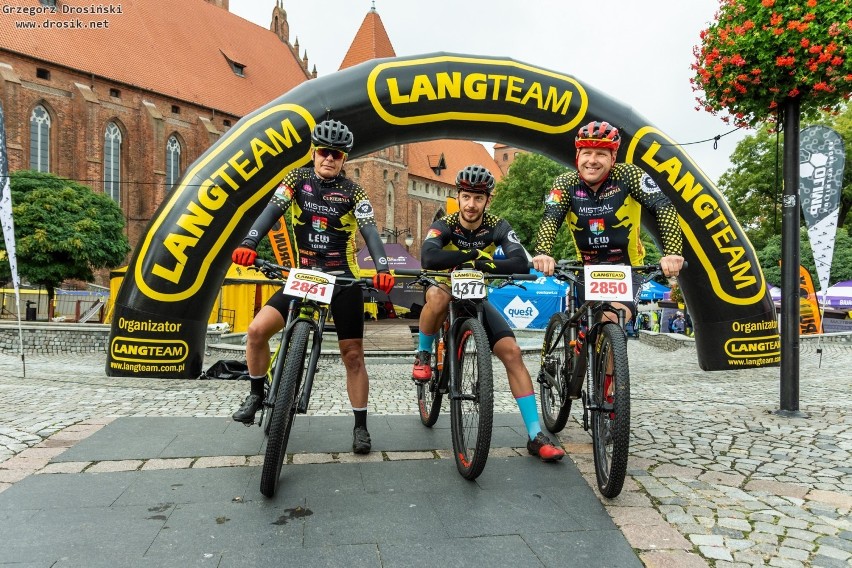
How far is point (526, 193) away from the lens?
48.2 metres

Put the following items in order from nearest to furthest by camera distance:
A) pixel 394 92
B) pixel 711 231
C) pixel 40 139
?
1. pixel 711 231
2. pixel 394 92
3. pixel 40 139

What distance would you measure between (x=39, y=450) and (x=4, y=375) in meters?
6.19

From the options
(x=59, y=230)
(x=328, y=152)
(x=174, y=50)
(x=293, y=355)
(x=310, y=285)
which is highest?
(x=174, y=50)

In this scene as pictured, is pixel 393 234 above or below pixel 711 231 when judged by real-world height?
above

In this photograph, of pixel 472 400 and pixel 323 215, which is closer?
pixel 472 400

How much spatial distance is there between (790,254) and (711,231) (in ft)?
7.66

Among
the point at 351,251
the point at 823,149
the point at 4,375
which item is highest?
the point at 823,149

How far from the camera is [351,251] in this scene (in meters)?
4.16

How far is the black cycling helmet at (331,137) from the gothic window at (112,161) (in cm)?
4312

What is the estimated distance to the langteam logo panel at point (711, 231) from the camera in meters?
7.90

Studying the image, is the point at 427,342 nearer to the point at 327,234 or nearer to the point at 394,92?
the point at 327,234

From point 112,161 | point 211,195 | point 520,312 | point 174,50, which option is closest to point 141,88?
point 112,161

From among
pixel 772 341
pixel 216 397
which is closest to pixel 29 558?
pixel 216 397

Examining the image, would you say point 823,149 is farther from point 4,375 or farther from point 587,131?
point 4,375
